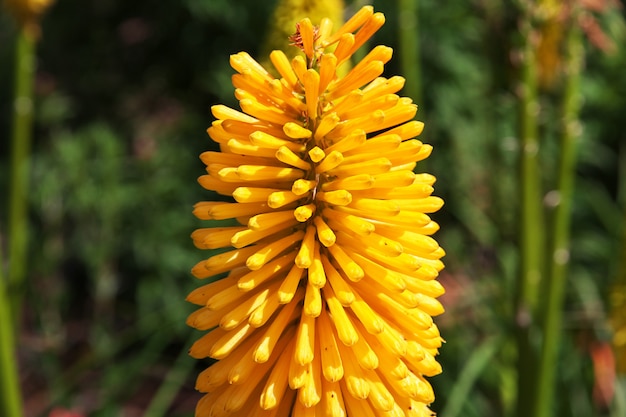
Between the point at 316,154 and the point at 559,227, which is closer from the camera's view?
the point at 316,154

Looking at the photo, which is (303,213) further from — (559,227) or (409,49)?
(409,49)

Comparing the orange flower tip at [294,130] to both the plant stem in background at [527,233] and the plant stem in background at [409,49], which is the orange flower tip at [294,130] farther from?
the plant stem in background at [409,49]

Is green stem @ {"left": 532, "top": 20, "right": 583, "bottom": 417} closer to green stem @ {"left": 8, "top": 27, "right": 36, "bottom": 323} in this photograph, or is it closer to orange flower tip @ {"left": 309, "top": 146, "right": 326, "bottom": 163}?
orange flower tip @ {"left": 309, "top": 146, "right": 326, "bottom": 163}

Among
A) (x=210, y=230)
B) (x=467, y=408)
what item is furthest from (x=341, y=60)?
(x=467, y=408)

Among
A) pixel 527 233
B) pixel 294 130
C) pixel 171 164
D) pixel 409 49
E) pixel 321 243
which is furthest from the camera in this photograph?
pixel 171 164

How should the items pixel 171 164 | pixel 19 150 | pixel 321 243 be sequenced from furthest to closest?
1. pixel 171 164
2. pixel 19 150
3. pixel 321 243

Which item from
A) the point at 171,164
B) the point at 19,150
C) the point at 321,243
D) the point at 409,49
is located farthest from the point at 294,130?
the point at 171,164
